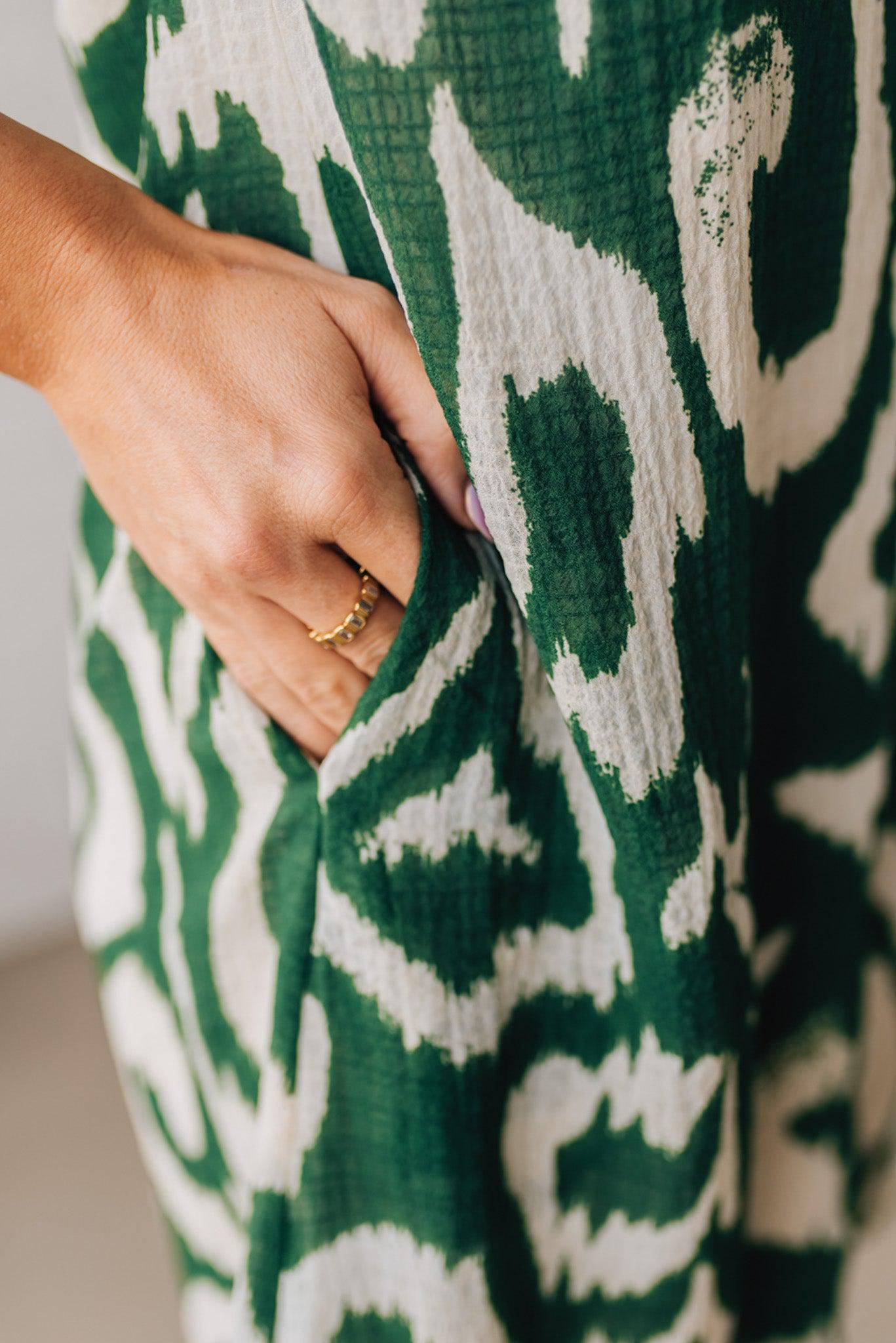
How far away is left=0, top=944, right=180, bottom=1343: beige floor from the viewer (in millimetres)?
886

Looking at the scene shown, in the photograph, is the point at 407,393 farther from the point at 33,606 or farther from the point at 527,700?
the point at 33,606

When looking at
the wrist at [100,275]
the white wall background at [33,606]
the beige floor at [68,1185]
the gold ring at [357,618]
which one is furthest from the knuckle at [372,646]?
the beige floor at [68,1185]

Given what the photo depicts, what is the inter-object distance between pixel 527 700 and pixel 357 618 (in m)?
0.08

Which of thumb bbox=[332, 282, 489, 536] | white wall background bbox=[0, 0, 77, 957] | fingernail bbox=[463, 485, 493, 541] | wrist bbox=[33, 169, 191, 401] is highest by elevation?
white wall background bbox=[0, 0, 77, 957]

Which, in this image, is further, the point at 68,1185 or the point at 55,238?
the point at 68,1185

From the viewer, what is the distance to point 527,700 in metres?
0.39

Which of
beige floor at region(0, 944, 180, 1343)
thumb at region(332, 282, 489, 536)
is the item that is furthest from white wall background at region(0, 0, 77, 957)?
thumb at region(332, 282, 489, 536)

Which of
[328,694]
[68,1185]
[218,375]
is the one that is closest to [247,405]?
[218,375]

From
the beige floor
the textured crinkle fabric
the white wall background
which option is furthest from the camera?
the beige floor

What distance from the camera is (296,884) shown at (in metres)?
0.39

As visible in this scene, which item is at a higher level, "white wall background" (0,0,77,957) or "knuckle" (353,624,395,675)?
"white wall background" (0,0,77,957)

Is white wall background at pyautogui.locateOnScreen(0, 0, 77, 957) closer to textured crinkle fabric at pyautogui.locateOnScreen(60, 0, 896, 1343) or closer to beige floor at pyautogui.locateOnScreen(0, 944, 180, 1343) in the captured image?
beige floor at pyautogui.locateOnScreen(0, 944, 180, 1343)

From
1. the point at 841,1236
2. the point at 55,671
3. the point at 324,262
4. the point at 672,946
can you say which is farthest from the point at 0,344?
the point at 841,1236

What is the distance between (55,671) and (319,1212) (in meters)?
0.67
